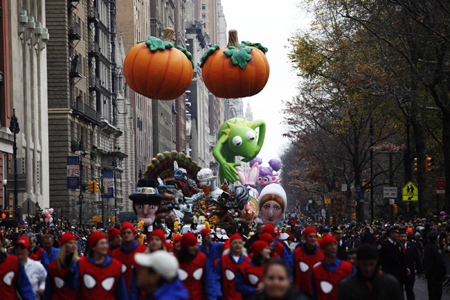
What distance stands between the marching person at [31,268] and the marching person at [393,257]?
7.37 meters

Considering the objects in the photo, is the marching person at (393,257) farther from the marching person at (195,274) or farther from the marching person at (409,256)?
the marching person at (195,274)

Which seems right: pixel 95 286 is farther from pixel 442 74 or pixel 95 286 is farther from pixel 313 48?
pixel 313 48

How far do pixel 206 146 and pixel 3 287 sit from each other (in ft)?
546

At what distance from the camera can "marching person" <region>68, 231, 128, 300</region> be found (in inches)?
349

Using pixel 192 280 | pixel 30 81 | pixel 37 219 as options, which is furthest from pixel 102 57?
pixel 192 280

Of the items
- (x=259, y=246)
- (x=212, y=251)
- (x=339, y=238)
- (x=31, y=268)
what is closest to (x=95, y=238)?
(x=31, y=268)

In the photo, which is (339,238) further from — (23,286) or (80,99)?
(80,99)

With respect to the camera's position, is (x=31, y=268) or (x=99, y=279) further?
(x=31, y=268)

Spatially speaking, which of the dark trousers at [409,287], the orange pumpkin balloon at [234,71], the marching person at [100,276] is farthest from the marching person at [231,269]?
the orange pumpkin balloon at [234,71]

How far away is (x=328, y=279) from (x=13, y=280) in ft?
11.7

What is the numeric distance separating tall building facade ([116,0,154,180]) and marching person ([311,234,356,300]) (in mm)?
78018

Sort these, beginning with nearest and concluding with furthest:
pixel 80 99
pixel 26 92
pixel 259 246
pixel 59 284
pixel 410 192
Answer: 1. pixel 59 284
2. pixel 259 246
3. pixel 410 192
4. pixel 26 92
5. pixel 80 99

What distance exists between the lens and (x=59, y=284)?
365 inches

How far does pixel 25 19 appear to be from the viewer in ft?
146
